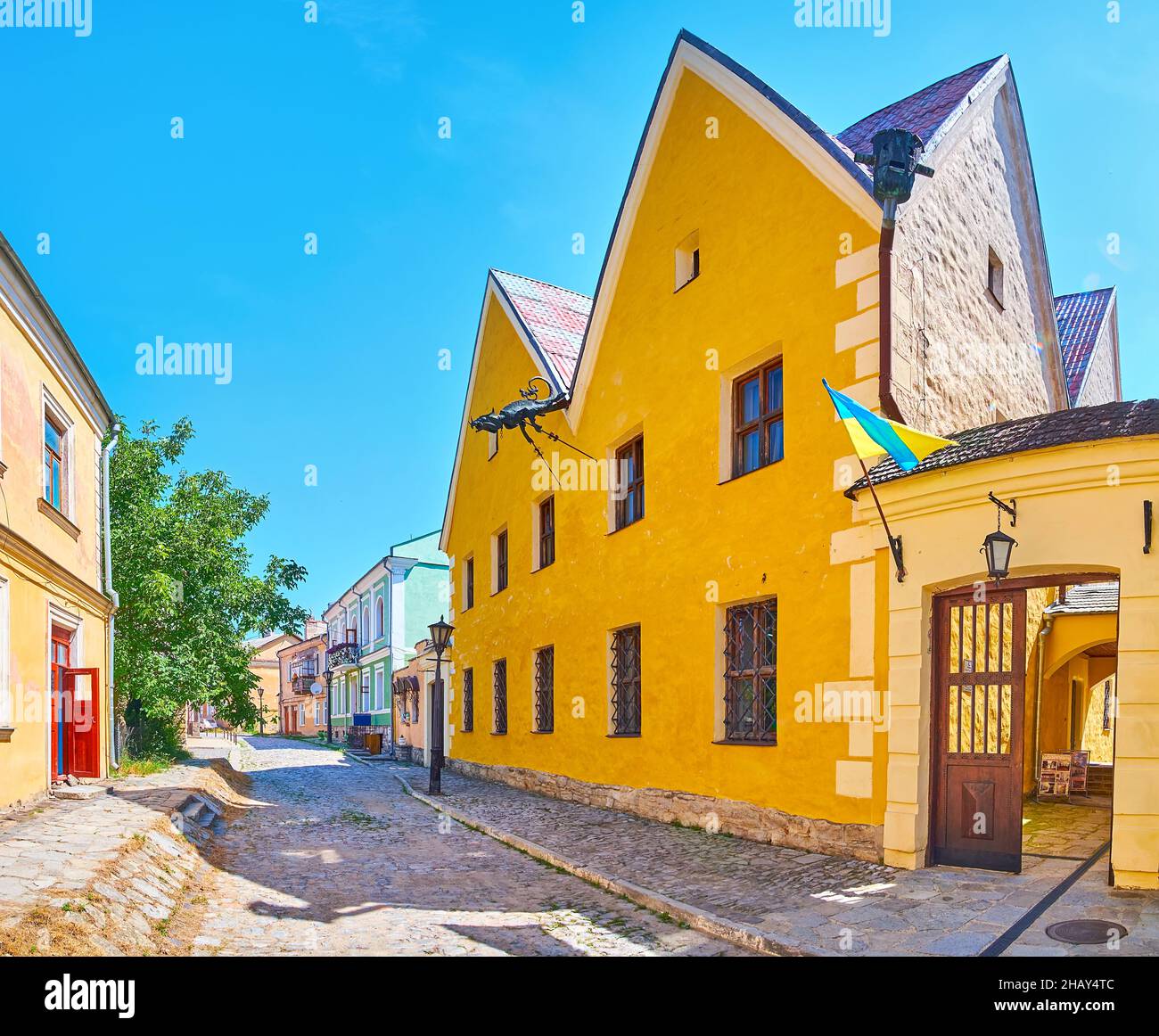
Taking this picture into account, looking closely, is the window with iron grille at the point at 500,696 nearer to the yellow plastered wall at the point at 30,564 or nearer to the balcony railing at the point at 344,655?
the yellow plastered wall at the point at 30,564

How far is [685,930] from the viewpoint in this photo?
6504 mm

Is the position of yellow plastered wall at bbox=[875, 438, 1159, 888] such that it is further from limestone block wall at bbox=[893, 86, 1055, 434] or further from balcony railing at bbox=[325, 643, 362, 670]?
balcony railing at bbox=[325, 643, 362, 670]

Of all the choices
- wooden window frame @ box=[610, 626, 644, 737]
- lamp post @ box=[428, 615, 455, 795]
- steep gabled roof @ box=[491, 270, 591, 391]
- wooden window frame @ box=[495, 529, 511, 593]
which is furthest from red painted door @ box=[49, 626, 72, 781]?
steep gabled roof @ box=[491, 270, 591, 391]

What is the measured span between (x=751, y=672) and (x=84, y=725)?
1047 cm

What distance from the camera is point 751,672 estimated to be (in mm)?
10016

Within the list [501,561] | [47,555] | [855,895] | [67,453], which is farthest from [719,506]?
[67,453]

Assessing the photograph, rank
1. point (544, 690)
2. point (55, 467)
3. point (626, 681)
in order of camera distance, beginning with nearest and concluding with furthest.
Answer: point (626, 681) → point (55, 467) → point (544, 690)

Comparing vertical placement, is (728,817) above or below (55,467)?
below

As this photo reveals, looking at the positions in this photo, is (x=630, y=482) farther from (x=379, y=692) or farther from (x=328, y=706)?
(x=328, y=706)

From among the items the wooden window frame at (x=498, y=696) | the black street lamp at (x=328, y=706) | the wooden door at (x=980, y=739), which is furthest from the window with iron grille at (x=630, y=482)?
the black street lamp at (x=328, y=706)

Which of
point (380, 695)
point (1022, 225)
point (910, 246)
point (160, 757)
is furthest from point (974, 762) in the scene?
point (380, 695)

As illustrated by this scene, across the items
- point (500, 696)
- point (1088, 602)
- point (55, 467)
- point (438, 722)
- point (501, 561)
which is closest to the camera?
point (1088, 602)
